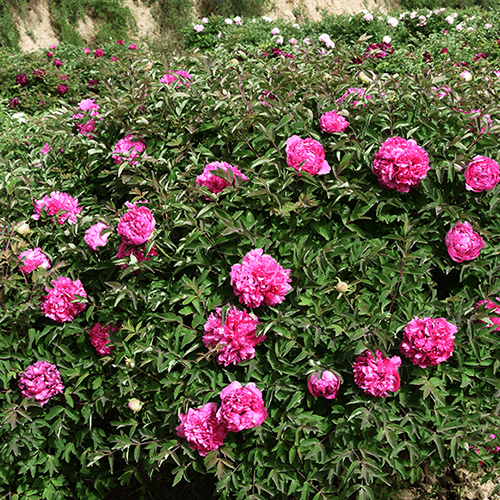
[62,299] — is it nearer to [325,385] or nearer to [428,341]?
[325,385]

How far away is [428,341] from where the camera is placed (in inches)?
61.9

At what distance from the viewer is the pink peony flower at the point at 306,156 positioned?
1.77m

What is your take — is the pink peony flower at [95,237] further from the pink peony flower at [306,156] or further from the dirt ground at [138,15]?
the dirt ground at [138,15]

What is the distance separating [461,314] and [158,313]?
1074mm

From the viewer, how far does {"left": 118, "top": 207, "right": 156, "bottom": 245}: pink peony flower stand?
66.9 inches

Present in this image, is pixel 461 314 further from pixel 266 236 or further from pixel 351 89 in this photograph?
pixel 351 89

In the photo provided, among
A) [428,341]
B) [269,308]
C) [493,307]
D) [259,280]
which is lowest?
[493,307]

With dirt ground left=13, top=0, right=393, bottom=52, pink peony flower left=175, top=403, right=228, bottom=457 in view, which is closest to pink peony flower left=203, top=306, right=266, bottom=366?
pink peony flower left=175, top=403, right=228, bottom=457

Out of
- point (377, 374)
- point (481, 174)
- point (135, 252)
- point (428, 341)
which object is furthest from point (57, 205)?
point (481, 174)

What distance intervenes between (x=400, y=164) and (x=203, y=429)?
1.14 m

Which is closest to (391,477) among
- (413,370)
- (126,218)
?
(413,370)

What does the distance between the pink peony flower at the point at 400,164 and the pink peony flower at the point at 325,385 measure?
714mm

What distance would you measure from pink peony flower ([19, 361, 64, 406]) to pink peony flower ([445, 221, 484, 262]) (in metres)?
1.56

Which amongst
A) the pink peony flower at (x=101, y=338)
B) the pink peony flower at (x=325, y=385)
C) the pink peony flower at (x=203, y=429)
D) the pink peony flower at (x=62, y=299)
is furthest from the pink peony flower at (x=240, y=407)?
the pink peony flower at (x=62, y=299)
